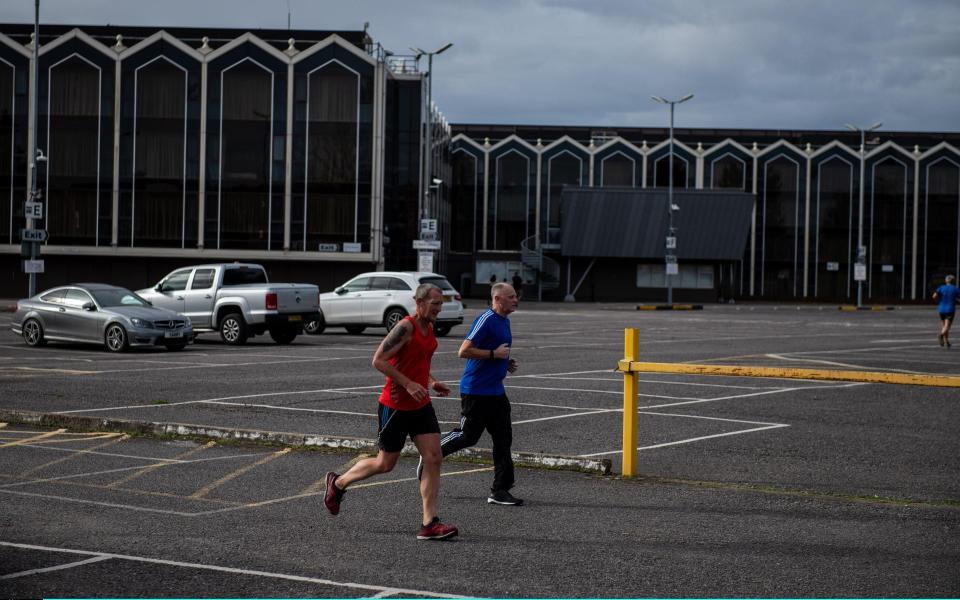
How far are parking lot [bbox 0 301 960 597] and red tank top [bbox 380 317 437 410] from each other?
33.4 inches

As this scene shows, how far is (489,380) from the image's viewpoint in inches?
343

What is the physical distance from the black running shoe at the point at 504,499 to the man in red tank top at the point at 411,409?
117 cm

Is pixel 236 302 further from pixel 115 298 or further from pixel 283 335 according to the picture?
pixel 115 298

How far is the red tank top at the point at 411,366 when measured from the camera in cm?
732

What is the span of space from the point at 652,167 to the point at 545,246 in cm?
1131

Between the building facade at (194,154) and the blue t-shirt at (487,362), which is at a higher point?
the building facade at (194,154)

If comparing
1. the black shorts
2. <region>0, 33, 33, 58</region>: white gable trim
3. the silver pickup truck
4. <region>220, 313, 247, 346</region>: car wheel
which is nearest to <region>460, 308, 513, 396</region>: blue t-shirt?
the black shorts

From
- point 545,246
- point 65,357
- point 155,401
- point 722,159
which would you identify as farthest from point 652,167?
point 155,401

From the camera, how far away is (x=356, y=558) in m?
6.64

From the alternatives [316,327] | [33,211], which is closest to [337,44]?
[33,211]

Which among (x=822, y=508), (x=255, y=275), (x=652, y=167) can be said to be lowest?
(x=822, y=508)

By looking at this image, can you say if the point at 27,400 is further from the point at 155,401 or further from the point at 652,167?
the point at 652,167

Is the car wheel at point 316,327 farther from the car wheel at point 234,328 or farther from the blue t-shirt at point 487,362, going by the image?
the blue t-shirt at point 487,362

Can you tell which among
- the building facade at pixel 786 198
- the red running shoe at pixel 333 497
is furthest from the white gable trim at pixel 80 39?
the red running shoe at pixel 333 497
